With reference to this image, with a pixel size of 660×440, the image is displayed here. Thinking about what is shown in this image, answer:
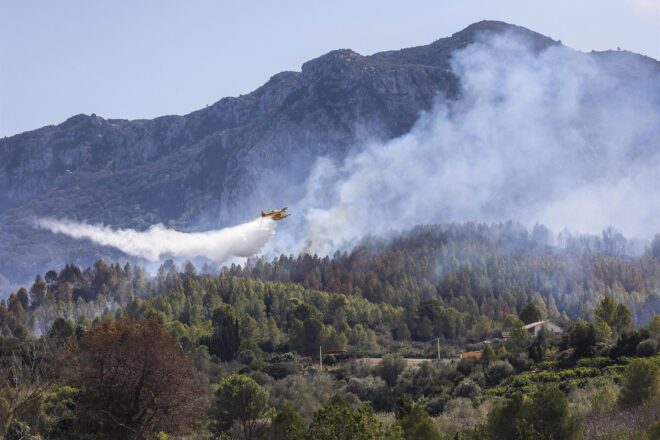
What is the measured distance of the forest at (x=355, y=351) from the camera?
4797 cm

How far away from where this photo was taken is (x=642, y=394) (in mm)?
52125

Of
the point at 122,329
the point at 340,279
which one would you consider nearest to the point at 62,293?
the point at 340,279

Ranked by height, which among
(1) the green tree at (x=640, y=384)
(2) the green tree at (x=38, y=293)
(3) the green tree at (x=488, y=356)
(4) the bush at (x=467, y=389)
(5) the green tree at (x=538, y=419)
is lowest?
(4) the bush at (x=467, y=389)

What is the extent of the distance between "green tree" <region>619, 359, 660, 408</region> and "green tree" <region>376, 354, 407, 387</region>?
37476mm

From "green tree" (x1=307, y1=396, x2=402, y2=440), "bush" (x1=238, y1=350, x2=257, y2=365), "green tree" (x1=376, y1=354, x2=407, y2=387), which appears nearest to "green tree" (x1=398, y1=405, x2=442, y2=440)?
"green tree" (x1=307, y1=396, x2=402, y2=440)

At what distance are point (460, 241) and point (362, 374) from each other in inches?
3999

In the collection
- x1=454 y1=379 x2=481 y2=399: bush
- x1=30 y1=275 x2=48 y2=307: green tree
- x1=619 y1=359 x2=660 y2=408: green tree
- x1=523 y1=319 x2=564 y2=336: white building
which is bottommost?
x1=523 y1=319 x2=564 y2=336: white building

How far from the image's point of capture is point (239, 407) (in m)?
63.1

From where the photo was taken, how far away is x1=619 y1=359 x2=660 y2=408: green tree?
51.9 meters

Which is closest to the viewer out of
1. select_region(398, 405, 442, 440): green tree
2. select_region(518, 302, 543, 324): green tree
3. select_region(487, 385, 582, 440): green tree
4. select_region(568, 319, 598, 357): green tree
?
select_region(487, 385, 582, 440): green tree

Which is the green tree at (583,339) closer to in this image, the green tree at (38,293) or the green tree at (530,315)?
the green tree at (530,315)

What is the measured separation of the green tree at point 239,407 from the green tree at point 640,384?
25.2m

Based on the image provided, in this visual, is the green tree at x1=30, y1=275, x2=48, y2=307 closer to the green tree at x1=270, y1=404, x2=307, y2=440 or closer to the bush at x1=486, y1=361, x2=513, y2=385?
the bush at x1=486, y1=361, x2=513, y2=385

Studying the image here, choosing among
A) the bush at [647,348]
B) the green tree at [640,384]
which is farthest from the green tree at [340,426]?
the bush at [647,348]
